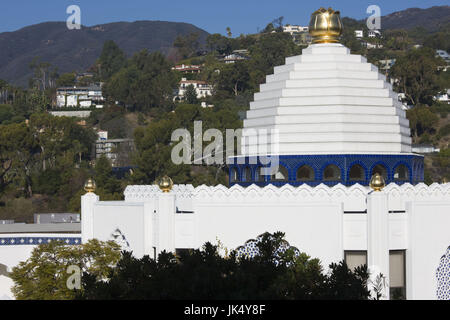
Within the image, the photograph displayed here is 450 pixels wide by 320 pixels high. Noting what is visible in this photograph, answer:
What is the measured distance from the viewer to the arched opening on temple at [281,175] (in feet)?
81.9

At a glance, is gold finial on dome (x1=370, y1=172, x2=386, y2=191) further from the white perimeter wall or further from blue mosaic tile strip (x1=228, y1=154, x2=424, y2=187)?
blue mosaic tile strip (x1=228, y1=154, x2=424, y2=187)

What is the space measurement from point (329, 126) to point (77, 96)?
364 feet

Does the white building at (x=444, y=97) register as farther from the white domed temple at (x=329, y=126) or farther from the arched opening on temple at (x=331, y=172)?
the arched opening on temple at (x=331, y=172)

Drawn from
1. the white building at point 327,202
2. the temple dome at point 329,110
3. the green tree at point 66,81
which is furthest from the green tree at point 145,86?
the white building at point 327,202

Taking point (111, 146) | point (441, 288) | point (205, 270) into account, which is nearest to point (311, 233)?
point (441, 288)

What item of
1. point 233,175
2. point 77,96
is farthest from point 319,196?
point 77,96

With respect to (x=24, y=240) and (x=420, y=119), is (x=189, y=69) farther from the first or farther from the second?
(x=24, y=240)

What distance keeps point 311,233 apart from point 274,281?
298 inches

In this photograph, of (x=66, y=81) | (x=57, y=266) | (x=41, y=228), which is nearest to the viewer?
(x=57, y=266)

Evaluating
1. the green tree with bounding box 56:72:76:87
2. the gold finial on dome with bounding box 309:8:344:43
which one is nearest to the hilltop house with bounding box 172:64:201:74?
the green tree with bounding box 56:72:76:87

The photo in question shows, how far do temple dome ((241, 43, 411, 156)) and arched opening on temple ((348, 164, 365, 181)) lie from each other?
0.51 m

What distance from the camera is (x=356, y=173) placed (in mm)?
24891

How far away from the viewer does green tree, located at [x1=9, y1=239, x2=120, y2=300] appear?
22078 mm

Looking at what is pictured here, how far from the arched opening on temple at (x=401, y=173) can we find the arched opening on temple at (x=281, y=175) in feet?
11.5
